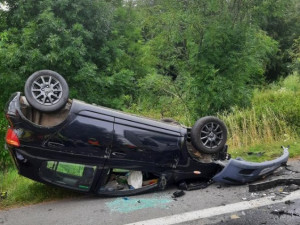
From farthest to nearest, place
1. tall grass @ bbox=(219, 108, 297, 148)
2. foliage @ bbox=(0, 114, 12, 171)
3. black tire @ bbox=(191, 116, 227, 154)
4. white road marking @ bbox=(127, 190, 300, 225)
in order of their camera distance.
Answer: foliage @ bbox=(0, 114, 12, 171), tall grass @ bbox=(219, 108, 297, 148), black tire @ bbox=(191, 116, 227, 154), white road marking @ bbox=(127, 190, 300, 225)

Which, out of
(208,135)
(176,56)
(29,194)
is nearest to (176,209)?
(208,135)

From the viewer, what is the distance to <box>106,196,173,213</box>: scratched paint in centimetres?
394

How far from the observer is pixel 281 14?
358 inches

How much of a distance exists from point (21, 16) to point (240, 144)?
7.54 metres

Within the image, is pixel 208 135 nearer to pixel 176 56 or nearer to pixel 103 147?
pixel 103 147

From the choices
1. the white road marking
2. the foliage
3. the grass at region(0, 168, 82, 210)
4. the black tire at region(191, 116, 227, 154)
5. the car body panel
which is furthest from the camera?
the foliage

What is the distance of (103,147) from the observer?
409 cm

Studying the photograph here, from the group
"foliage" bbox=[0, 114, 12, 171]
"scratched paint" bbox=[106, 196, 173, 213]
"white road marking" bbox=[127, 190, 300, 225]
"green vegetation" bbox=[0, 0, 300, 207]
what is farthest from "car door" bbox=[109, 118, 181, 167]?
"foliage" bbox=[0, 114, 12, 171]

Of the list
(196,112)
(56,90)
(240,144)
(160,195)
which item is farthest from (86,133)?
(196,112)

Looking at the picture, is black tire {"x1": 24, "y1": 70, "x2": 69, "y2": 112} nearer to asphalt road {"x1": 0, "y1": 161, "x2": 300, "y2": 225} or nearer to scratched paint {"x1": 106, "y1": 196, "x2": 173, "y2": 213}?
asphalt road {"x1": 0, "y1": 161, "x2": 300, "y2": 225}

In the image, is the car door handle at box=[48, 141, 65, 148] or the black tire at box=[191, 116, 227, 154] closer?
the car door handle at box=[48, 141, 65, 148]

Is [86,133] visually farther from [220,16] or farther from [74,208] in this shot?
[220,16]

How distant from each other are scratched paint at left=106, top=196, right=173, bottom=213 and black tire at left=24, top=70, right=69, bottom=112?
136 cm

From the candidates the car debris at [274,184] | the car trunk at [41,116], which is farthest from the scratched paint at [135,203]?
the car trunk at [41,116]
